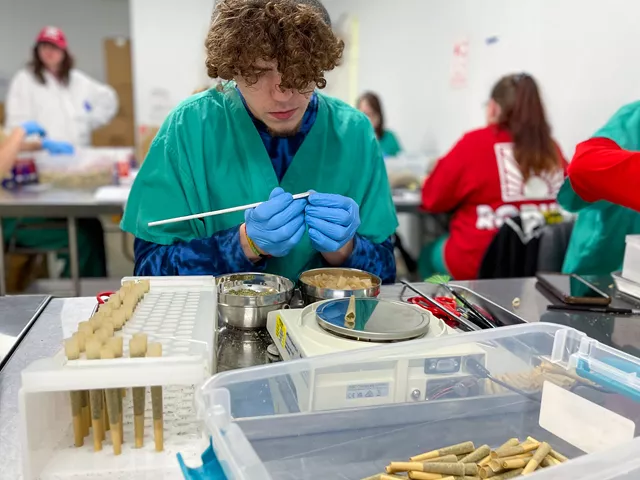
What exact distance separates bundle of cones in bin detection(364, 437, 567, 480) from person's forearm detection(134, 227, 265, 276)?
61 centimetres

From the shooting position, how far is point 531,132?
101 inches

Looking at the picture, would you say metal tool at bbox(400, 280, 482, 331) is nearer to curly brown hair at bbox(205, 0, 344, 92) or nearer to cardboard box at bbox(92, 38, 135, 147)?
curly brown hair at bbox(205, 0, 344, 92)

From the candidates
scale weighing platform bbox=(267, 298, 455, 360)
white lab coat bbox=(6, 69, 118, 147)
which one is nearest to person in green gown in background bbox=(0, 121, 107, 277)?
white lab coat bbox=(6, 69, 118, 147)

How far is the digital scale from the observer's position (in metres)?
0.74

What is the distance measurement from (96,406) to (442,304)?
0.68 m

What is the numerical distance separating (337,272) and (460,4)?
3.06 m

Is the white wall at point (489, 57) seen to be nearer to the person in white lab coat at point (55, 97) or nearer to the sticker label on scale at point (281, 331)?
the sticker label on scale at point (281, 331)

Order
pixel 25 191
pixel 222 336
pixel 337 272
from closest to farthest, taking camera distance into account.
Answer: pixel 222 336 < pixel 337 272 < pixel 25 191

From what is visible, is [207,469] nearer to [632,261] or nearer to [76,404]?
[76,404]

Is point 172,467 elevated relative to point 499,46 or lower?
lower

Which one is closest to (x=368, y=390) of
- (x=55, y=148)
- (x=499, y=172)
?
(x=499, y=172)

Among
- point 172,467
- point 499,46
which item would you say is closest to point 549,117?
point 499,46

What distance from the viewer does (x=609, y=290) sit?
53.4 inches

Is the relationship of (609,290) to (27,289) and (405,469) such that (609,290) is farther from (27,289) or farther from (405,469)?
(27,289)
